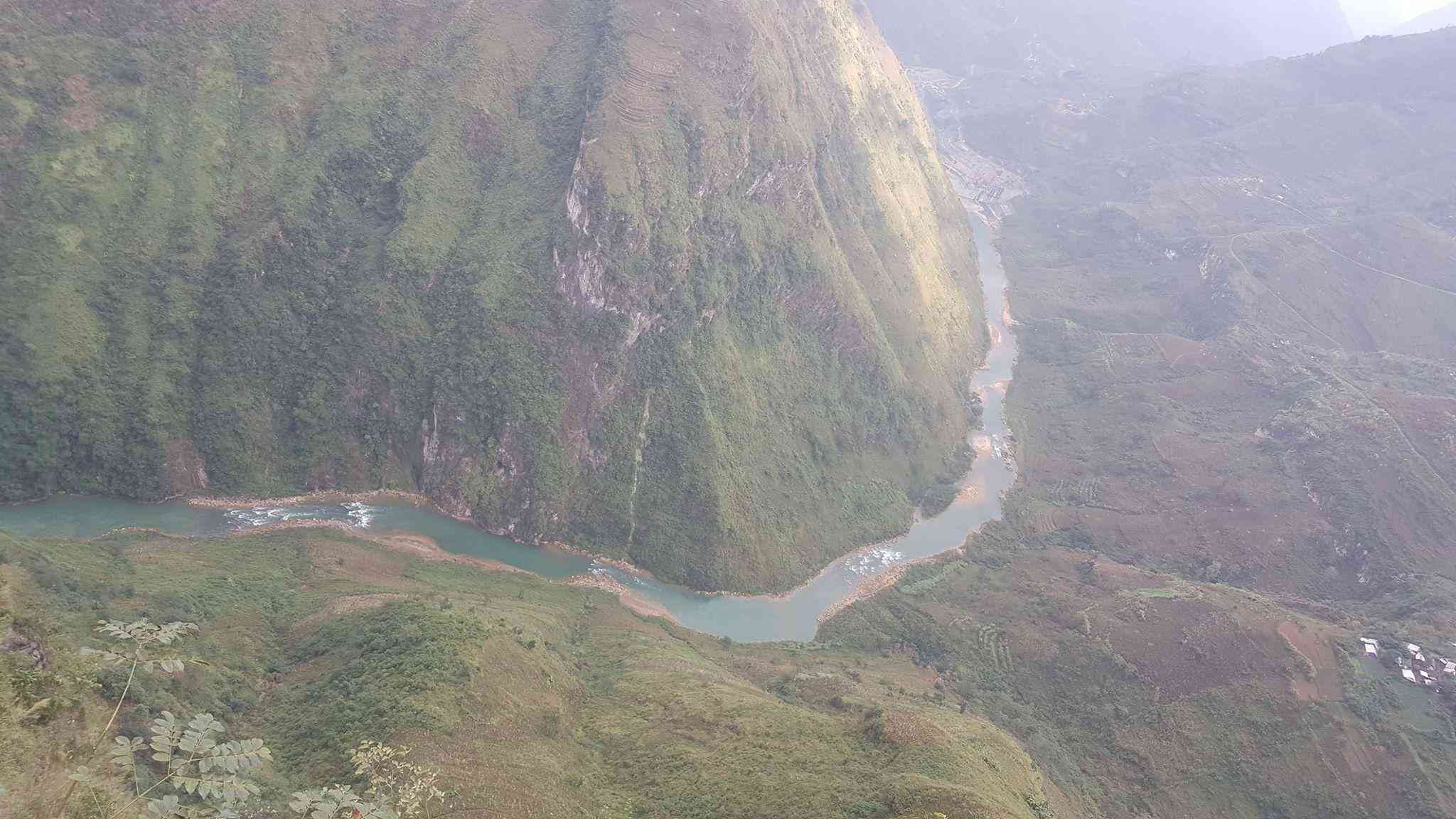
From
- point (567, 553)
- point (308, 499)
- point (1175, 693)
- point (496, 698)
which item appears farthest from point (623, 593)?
point (1175, 693)

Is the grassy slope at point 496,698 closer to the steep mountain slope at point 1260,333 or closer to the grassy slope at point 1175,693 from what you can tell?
the grassy slope at point 1175,693

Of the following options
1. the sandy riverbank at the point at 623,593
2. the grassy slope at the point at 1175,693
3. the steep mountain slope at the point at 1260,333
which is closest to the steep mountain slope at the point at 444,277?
the sandy riverbank at the point at 623,593

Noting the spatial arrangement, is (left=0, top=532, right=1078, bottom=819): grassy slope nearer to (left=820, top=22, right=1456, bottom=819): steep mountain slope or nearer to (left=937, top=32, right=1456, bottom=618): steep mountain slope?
(left=820, top=22, right=1456, bottom=819): steep mountain slope

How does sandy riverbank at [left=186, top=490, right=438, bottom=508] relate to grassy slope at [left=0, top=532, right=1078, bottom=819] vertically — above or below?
above

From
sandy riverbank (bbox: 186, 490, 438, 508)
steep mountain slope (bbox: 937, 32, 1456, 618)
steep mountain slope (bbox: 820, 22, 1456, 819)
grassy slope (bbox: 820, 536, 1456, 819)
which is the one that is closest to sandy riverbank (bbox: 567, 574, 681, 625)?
steep mountain slope (bbox: 820, 22, 1456, 819)

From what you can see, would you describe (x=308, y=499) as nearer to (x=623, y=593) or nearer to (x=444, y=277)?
(x=444, y=277)

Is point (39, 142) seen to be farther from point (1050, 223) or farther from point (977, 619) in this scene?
point (1050, 223)
